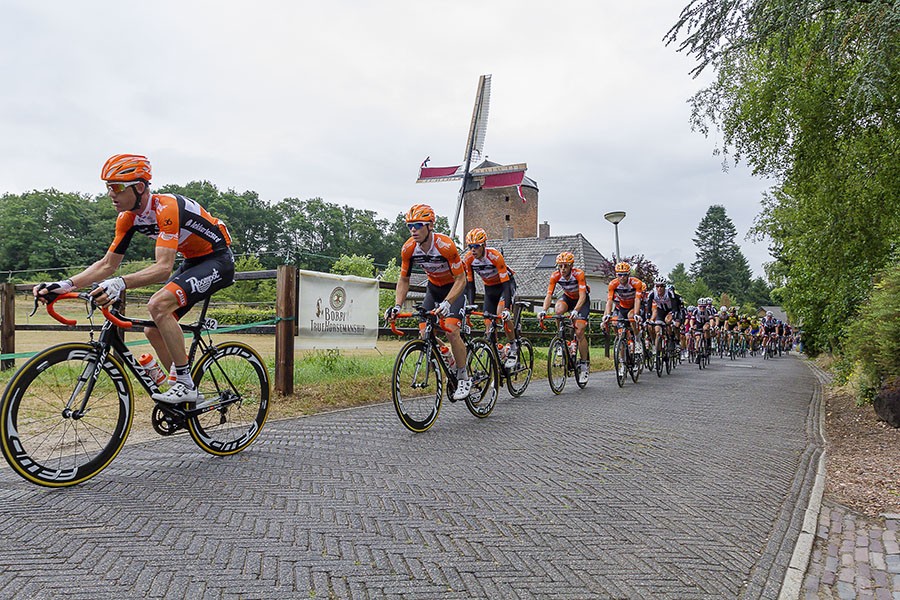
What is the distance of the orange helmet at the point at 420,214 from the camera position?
6.48 m

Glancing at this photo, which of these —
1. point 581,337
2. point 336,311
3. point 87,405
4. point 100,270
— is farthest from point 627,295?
point 87,405

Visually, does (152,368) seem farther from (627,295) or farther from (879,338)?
(627,295)

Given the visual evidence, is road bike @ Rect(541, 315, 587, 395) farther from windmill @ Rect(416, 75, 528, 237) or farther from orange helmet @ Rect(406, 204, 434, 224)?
windmill @ Rect(416, 75, 528, 237)

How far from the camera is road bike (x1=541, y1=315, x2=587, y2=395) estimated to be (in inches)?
399

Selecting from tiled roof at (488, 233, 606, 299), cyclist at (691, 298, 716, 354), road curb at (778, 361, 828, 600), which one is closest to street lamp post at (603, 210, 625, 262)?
cyclist at (691, 298, 716, 354)

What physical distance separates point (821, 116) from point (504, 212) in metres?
58.3

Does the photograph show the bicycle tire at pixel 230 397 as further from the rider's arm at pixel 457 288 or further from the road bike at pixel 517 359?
the road bike at pixel 517 359

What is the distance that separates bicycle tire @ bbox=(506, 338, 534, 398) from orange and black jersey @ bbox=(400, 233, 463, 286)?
8.94ft

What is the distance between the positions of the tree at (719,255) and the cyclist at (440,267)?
4845 inches

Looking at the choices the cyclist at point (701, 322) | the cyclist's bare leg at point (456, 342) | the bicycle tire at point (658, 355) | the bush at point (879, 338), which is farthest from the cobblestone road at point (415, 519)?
the cyclist at point (701, 322)

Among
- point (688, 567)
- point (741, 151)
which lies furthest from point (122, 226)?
point (741, 151)

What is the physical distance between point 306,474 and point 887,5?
315 inches

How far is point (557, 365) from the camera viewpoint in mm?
Answer: 10227

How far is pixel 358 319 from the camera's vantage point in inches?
353
